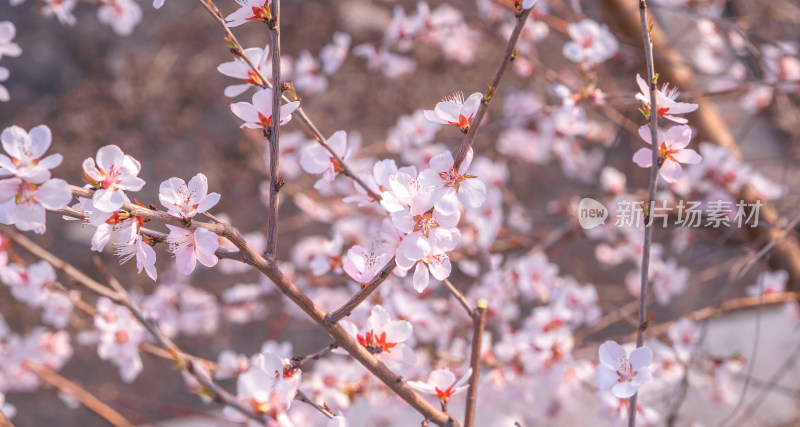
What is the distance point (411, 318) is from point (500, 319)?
46 centimetres

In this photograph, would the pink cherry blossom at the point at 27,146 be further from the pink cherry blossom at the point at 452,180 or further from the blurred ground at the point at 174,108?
the blurred ground at the point at 174,108

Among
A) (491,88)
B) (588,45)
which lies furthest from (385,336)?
(588,45)

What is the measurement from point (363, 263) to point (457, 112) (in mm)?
218

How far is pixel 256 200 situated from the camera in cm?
214

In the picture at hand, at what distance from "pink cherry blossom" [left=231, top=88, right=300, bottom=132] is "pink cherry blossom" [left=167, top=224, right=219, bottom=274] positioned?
0.14 m

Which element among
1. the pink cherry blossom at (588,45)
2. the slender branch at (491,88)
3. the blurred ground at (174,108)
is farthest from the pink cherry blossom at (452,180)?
the blurred ground at (174,108)

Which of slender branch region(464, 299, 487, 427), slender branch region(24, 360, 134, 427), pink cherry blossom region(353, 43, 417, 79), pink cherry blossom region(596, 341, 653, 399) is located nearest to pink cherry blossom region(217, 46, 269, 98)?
slender branch region(464, 299, 487, 427)

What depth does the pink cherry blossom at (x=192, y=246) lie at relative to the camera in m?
0.57

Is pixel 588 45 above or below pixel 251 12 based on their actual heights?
above

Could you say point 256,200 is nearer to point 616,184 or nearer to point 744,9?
point 616,184

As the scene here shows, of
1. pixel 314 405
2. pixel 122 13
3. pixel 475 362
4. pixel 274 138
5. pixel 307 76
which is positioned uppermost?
pixel 307 76

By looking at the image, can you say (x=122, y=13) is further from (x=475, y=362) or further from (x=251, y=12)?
(x=475, y=362)

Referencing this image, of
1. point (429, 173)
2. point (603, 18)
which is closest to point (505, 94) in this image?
point (603, 18)

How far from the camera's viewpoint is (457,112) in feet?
1.99
